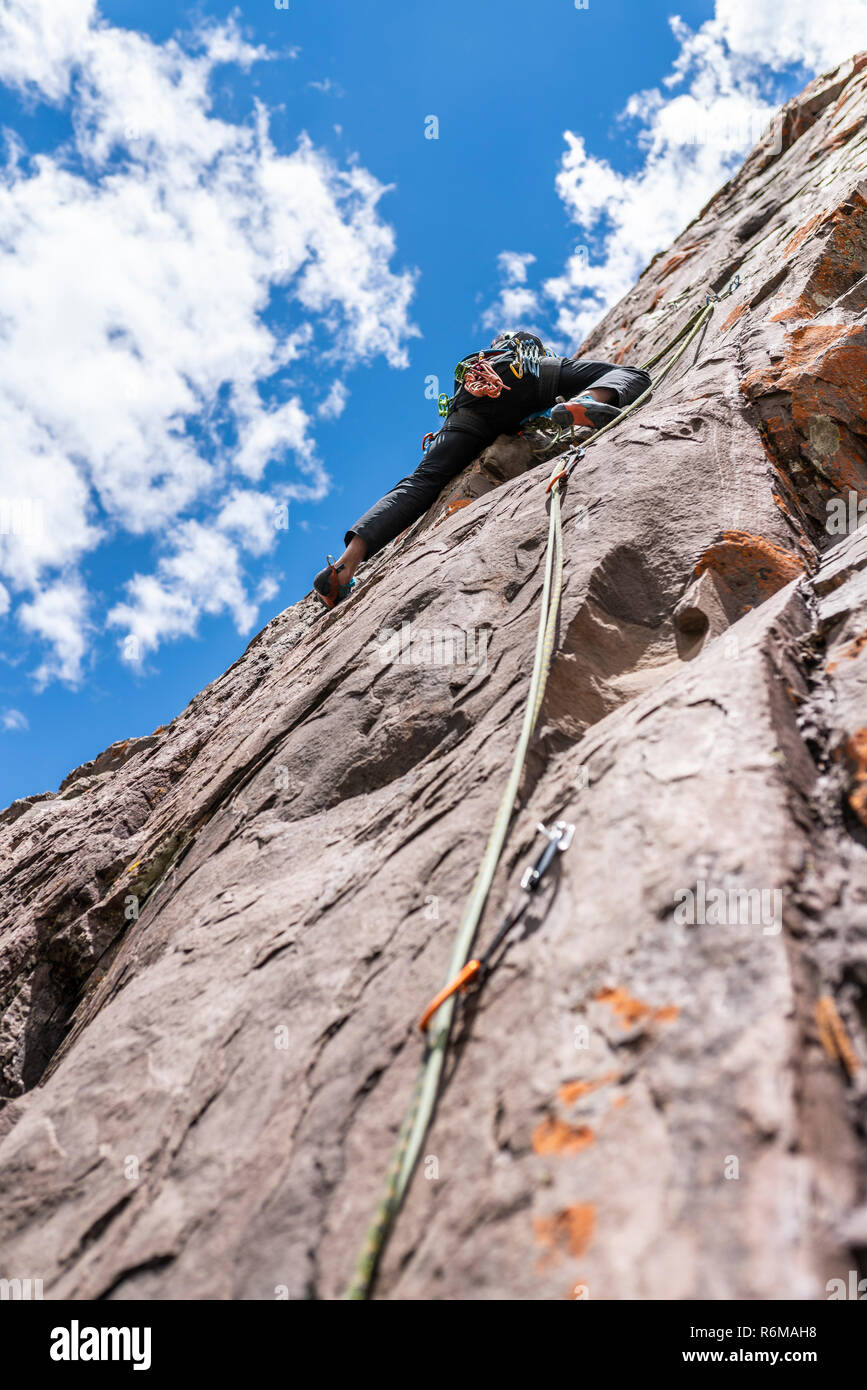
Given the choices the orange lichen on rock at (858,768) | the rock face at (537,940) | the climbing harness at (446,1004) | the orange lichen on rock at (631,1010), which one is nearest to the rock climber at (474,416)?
the rock face at (537,940)

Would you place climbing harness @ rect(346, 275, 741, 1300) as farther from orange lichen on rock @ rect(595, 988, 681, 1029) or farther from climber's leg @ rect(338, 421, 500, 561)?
climber's leg @ rect(338, 421, 500, 561)

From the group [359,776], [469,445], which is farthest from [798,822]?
[469,445]

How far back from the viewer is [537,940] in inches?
84.0

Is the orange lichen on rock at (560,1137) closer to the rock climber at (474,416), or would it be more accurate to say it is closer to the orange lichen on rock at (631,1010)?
the orange lichen on rock at (631,1010)

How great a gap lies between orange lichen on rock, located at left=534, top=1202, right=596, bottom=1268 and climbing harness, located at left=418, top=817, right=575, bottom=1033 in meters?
0.59

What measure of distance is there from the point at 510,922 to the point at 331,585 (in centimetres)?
532

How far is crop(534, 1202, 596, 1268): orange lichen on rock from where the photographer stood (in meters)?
1.45

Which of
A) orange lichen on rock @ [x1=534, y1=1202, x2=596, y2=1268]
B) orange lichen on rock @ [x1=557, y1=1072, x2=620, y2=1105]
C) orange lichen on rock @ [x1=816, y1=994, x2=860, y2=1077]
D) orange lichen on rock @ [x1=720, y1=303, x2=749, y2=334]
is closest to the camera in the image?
orange lichen on rock @ [x1=534, y1=1202, x2=596, y2=1268]

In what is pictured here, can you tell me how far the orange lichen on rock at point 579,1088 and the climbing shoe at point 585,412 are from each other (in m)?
5.23

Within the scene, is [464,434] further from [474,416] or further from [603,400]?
[603,400]

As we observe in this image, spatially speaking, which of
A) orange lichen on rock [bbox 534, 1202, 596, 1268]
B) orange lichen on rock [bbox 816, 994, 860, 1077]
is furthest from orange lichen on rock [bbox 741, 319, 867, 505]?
orange lichen on rock [bbox 534, 1202, 596, 1268]

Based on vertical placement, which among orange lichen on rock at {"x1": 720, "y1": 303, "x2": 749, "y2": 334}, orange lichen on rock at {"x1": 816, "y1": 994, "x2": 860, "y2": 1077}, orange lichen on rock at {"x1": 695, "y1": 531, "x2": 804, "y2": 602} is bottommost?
orange lichen on rock at {"x1": 816, "y1": 994, "x2": 860, "y2": 1077}

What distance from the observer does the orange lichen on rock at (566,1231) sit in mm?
1452

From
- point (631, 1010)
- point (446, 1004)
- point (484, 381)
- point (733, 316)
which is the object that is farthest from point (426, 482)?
point (631, 1010)
